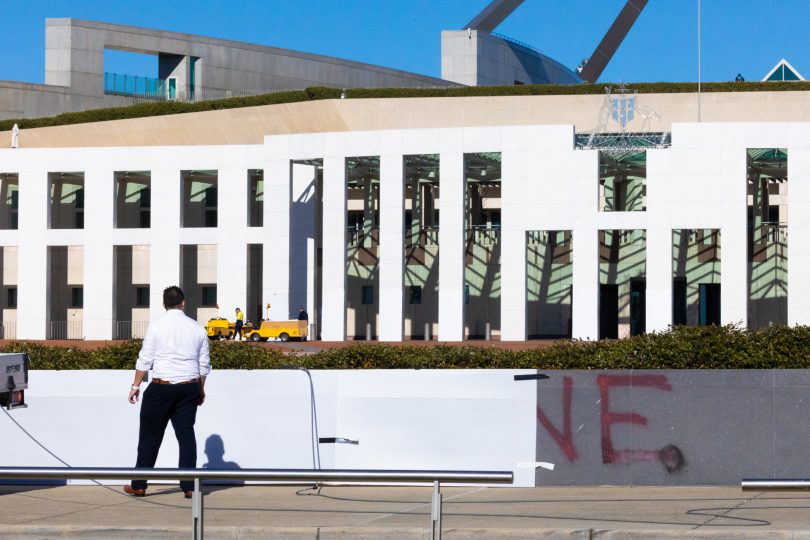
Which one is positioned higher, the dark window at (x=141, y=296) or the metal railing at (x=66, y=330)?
the dark window at (x=141, y=296)

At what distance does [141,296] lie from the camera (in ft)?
179

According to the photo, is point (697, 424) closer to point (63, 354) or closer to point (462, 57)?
point (63, 354)

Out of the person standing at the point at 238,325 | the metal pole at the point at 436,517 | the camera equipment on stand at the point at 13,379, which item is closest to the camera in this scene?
the metal pole at the point at 436,517

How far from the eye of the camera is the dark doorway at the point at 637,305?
51.4 m

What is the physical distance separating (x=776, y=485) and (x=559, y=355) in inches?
214

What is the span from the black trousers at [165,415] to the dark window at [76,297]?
1795 inches

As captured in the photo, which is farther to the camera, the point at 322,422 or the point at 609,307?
the point at 609,307

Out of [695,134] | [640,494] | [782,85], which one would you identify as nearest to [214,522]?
[640,494]

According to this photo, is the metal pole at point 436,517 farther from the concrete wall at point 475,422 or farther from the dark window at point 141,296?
the dark window at point 141,296

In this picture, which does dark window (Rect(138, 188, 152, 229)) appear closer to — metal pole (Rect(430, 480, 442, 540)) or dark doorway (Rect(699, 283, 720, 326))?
dark doorway (Rect(699, 283, 720, 326))

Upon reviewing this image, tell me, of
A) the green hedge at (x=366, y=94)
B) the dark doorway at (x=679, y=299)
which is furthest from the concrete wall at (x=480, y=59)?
the dark doorway at (x=679, y=299)

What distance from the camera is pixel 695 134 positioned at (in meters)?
42.1

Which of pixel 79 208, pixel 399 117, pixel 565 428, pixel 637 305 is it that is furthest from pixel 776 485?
pixel 79 208

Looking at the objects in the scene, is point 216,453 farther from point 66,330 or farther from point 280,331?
point 66,330
